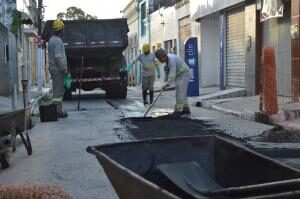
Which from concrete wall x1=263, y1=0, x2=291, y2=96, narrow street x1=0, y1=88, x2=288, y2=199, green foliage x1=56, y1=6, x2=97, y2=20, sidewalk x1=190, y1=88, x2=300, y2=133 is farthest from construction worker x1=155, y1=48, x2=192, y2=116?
green foliage x1=56, y1=6, x2=97, y2=20

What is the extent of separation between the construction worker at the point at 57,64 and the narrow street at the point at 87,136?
0.62 m

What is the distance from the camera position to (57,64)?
14.4 m

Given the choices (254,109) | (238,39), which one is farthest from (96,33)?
(254,109)

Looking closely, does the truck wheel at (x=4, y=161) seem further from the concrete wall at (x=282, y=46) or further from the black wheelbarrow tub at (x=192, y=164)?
the concrete wall at (x=282, y=46)

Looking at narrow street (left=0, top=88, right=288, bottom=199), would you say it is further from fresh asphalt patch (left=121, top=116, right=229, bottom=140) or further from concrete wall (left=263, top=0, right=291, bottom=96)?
concrete wall (left=263, top=0, right=291, bottom=96)

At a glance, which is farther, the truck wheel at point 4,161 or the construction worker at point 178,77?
the construction worker at point 178,77

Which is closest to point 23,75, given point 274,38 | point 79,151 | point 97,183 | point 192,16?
point 192,16

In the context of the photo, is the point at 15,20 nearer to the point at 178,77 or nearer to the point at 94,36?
the point at 94,36

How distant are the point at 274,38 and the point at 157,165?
14.4m

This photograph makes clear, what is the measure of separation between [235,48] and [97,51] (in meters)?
5.51

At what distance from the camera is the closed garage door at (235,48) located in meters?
21.8

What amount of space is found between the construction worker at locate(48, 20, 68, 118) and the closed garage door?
8972mm

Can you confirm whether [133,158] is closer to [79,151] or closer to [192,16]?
[79,151]

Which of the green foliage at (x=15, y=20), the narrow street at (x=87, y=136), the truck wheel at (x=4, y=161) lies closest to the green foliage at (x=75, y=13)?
the green foliage at (x=15, y=20)
